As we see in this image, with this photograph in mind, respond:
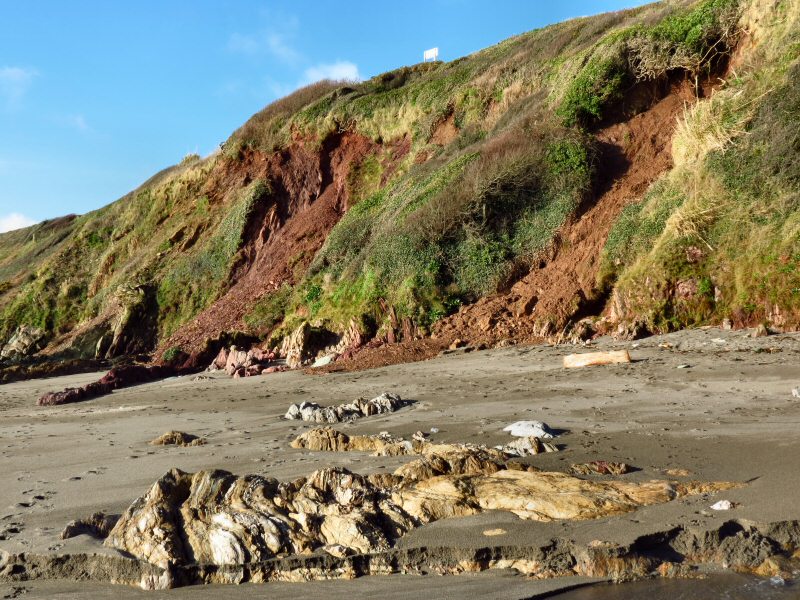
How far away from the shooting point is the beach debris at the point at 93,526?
4.66m

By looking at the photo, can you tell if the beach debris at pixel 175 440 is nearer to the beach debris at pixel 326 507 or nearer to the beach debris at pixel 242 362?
the beach debris at pixel 326 507

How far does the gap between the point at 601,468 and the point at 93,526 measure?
377 centimetres

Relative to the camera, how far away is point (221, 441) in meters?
7.89

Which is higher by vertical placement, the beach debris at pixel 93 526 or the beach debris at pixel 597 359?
the beach debris at pixel 93 526

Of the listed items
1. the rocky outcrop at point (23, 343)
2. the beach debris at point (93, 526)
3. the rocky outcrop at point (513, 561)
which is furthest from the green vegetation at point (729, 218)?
the rocky outcrop at point (23, 343)

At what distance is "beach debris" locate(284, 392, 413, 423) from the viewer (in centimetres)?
870

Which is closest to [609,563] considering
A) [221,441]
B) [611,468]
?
[611,468]

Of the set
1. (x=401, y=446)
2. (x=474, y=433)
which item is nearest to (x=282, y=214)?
(x=474, y=433)

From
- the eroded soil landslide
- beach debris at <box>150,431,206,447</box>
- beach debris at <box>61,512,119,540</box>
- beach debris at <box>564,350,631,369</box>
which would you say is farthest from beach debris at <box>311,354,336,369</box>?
beach debris at <box>61,512,119,540</box>

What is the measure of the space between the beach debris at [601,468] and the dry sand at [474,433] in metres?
0.13

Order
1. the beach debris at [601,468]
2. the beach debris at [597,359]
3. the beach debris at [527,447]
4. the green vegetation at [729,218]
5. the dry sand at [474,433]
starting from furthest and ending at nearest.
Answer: the green vegetation at [729,218]
the beach debris at [597,359]
the beach debris at [527,447]
the beach debris at [601,468]
the dry sand at [474,433]

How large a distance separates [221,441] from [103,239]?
2924cm

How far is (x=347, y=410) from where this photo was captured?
8.78 meters

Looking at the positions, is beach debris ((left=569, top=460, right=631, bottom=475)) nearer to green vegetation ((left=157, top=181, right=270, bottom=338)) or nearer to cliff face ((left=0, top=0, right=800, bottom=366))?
cliff face ((left=0, top=0, right=800, bottom=366))
